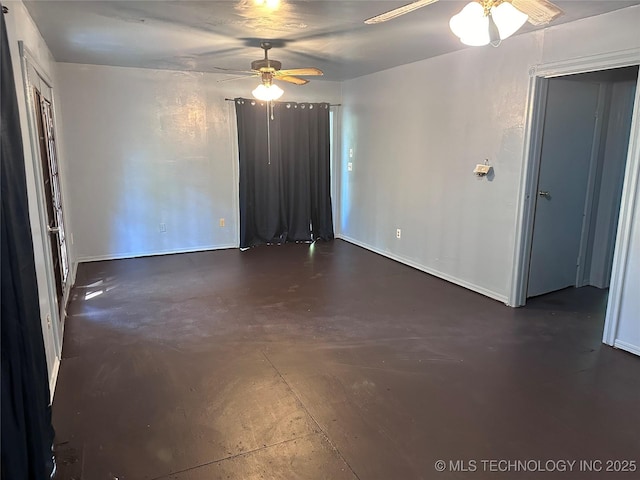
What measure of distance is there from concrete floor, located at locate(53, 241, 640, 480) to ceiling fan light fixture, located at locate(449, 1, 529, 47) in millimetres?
1927

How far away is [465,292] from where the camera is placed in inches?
172

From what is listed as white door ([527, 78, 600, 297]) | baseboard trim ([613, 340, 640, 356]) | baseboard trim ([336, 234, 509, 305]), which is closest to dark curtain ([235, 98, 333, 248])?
→ baseboard trim ([336, 234, 509, 305])

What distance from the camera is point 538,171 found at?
12.5ft

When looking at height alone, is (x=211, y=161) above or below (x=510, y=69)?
below

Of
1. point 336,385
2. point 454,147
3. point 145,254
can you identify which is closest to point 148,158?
point 145,254

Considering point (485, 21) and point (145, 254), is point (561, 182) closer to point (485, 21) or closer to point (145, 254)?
point (485, 21)

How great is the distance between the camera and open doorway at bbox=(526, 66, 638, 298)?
12.7ft

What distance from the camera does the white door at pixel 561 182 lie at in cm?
384

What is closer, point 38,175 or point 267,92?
point 38,175

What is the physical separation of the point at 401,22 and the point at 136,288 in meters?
3.41

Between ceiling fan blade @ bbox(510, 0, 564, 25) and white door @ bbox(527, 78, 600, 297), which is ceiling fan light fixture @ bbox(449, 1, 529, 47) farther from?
white door @ bbox(527, 78, 600, 297)

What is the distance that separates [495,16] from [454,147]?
2.58m

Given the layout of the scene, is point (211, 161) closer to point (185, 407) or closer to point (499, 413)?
point (185, 407)

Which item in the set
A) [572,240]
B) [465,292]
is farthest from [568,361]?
[572,240]
